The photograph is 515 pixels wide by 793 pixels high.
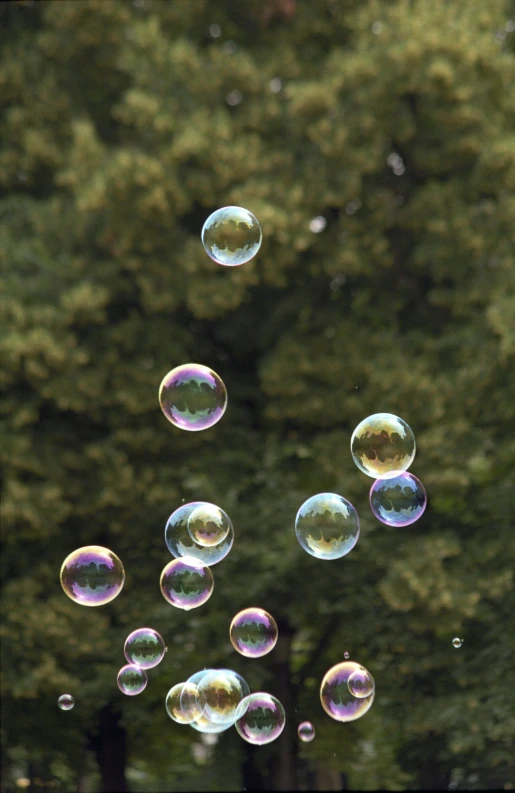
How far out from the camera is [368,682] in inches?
261

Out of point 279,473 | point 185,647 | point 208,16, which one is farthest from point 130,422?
point 208,16

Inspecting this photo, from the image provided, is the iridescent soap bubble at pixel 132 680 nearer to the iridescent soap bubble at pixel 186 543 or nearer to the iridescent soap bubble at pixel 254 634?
the iridescent soap bubble at pixel 254 634

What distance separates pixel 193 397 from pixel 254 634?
1.45 metres

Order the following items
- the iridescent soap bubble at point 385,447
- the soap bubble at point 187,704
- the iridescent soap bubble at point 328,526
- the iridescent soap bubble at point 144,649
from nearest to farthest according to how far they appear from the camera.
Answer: the iridescent soap bubble at point 385,447 → the iridescent soap bubble at point 328,526 → the soap bubble at point 187,704 → the iridescent soap bubble at point 144,649

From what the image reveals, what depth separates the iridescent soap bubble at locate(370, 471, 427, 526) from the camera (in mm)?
6211

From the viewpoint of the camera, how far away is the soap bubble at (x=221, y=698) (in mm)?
6176

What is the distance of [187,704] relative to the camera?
6395 mm

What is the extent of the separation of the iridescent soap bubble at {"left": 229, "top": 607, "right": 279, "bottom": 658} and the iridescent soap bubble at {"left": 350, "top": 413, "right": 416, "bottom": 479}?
4.25 feet

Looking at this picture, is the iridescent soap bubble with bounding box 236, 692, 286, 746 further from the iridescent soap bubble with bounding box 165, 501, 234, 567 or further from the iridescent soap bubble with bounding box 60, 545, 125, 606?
the iridescent soap bubble with bounding box 60, 545, 125, 606

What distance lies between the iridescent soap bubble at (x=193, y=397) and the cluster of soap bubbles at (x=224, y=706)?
1390mm

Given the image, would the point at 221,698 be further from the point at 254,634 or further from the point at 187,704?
the point at 254,634

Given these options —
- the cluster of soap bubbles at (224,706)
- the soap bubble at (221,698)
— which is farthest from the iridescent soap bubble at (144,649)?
the soap bubble at (221,698)

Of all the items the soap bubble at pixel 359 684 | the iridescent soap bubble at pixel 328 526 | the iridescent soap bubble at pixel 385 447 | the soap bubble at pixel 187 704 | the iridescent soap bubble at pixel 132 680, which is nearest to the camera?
the iridescent soap bubble at pixel 385 447

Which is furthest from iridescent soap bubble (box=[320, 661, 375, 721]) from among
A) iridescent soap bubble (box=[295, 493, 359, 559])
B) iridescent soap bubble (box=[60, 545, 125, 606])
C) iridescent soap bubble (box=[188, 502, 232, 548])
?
iridescent soap bubble (box=[60, 545, 125, 606])
